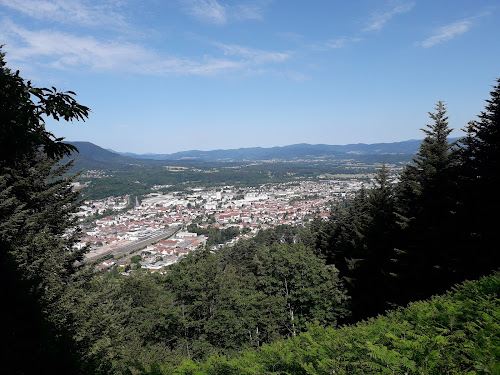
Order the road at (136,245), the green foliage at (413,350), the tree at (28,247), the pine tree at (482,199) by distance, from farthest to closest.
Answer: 1. the road at (136,245)
2. the pine tree at (482,199)
3. the green foliage at (413,350)
4. the tree at (28,247)

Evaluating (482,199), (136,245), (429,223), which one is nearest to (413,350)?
(482,199)

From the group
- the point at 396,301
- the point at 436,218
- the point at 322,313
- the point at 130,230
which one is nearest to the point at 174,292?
the point at 322,313

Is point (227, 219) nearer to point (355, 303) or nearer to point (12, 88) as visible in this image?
point (355, 303)

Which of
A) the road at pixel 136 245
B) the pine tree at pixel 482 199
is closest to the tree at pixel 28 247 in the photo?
the pine tree at pixel 482 199

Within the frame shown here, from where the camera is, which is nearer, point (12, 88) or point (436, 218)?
point (12, 88)

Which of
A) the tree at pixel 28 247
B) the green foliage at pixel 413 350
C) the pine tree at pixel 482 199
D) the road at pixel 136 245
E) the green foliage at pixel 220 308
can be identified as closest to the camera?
the tree at pixel 28 247

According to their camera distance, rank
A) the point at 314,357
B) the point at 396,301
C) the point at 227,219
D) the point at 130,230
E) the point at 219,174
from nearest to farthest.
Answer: the point at 314,357
the point at 396,301
the point at 130,230
the point at 227,219
the point at 219,174

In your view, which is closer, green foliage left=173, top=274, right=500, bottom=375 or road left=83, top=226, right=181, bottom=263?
green foliage left=173, top=274, right=500, bottom=375

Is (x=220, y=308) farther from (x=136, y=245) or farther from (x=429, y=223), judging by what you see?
(x=136, y=245)

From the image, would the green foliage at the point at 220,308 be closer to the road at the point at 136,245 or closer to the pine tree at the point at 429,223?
the pine tree at the point at 429,223

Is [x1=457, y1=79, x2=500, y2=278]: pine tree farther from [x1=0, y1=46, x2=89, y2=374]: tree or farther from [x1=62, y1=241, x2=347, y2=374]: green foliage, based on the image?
[x1=0, y1=46, x2=89, y2=374]: tree

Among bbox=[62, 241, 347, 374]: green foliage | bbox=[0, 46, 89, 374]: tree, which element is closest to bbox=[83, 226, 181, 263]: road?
bbox=[62, 241, 347, 374]: green foliage
